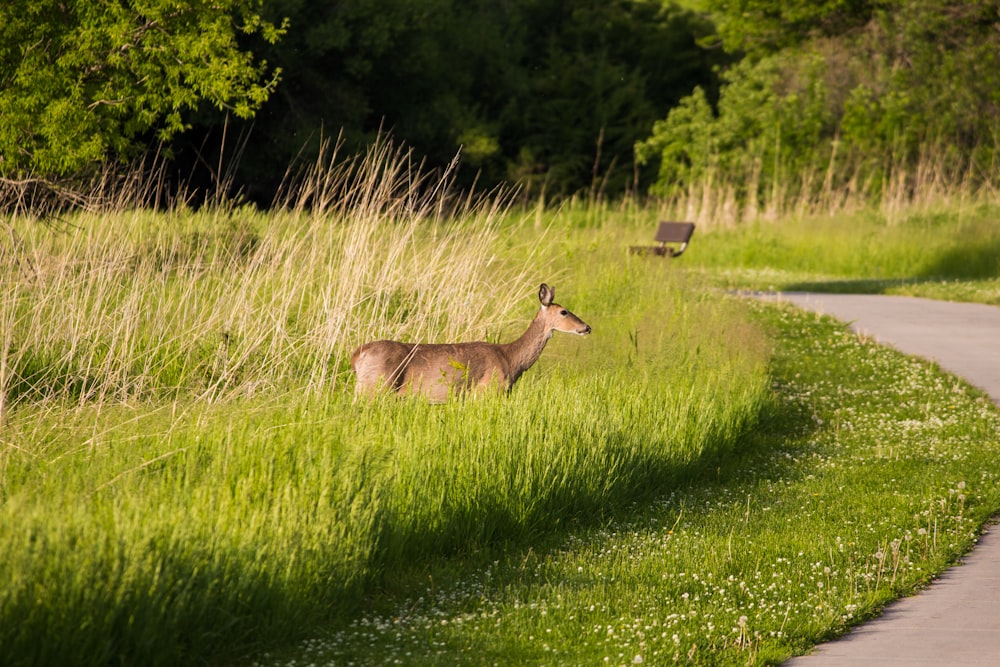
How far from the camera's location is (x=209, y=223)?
778 inches

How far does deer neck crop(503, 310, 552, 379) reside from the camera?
408 inches

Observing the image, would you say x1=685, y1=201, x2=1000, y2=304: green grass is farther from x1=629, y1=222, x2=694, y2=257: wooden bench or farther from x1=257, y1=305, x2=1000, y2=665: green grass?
x1=257, y1=305, x2=1000, y2=665: green grass

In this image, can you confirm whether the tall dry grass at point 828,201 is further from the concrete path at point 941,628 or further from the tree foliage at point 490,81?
the concrete path at point 941,628

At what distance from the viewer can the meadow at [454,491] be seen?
19.5 feet

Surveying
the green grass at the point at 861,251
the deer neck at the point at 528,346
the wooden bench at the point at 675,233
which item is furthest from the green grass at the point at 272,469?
the green grass at the point at 861,251

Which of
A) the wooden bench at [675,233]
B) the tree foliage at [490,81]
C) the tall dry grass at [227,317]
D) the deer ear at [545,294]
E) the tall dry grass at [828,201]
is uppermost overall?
the tree foliage at [490,81]

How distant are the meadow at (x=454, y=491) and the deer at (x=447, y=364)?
0.25 m

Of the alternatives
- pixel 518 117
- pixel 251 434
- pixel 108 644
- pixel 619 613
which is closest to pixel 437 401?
pixel 251 434

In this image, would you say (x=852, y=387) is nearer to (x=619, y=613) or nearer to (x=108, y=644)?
(x=619, y=613)

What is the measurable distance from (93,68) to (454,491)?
32.3 ft

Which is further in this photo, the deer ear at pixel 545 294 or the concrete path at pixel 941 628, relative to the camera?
the deer ear at pixel 545 294

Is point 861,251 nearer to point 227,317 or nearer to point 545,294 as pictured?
point 545,294

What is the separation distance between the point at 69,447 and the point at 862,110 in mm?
31686

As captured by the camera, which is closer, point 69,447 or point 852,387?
point 69,447
